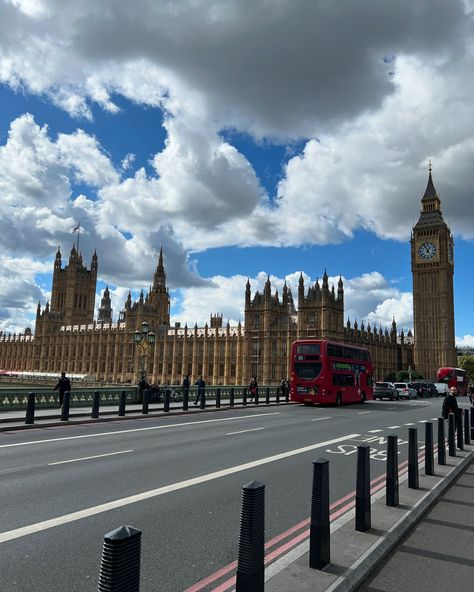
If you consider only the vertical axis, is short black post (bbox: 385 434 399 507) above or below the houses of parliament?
below

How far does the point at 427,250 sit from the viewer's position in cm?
11319

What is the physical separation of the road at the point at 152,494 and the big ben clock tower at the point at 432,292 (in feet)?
329

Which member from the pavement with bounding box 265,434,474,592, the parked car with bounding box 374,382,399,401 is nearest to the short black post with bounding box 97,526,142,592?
the pavement with bounding box 265,434,474,592

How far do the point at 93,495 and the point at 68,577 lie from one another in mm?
2911

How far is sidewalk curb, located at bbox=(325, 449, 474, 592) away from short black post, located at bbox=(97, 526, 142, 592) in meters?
2.20

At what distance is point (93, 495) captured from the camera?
740cm

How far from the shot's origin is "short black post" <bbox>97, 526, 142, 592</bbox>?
109 inches

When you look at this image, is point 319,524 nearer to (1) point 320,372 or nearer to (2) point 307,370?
(1) point 320,372

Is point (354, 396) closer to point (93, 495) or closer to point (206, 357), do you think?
point (93, 495)

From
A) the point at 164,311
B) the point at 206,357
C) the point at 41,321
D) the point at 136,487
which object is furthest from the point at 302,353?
the point at 41,321

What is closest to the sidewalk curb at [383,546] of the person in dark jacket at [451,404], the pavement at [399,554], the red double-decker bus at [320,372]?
the pavement at [399,554]

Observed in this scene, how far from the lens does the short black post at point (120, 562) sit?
9.07ft

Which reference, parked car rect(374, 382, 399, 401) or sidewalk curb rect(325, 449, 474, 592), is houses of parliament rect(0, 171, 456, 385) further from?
sidewalk curb rect(325, 449, 474, 592)

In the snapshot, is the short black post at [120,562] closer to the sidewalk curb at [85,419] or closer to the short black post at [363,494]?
the short black post at [363,494]
